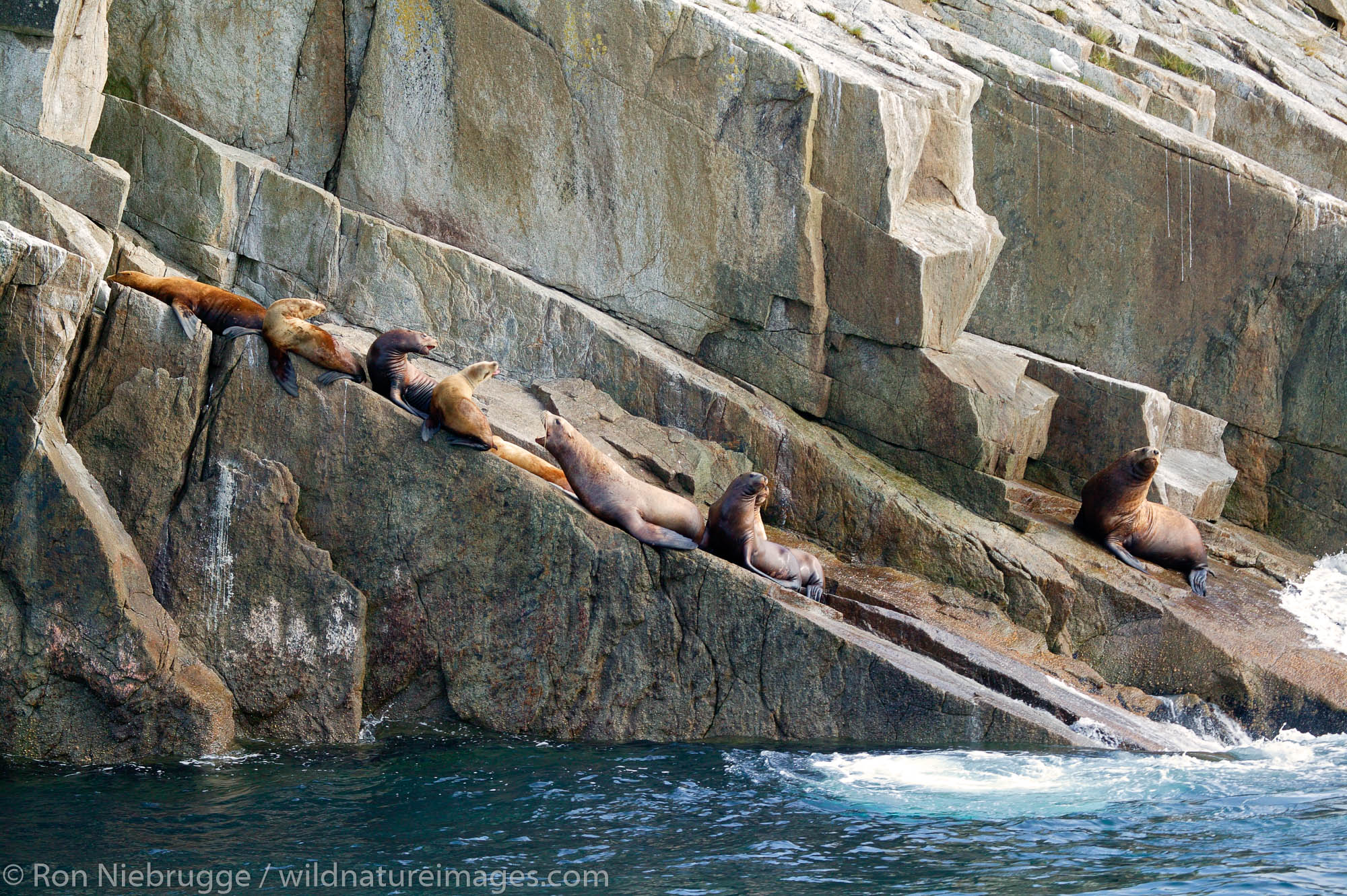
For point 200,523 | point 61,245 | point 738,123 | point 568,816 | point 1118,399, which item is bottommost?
point 568,816

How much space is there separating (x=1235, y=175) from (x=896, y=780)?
29.6 ft

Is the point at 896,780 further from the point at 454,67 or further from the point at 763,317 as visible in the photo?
the point at 454,67

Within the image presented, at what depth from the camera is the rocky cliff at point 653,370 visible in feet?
28.3

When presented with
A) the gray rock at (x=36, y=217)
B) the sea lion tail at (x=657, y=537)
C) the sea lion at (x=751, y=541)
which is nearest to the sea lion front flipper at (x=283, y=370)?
the gray rock at (x=36, y=217)

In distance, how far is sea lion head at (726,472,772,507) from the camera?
981cm

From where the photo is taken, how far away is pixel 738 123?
1181cm

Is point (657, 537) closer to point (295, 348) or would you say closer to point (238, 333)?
point (295, 348)

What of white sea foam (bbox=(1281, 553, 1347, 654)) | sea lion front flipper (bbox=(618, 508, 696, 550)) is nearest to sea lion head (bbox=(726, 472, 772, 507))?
sea lion front flipper (bbox=(618, 508, 696, 550))

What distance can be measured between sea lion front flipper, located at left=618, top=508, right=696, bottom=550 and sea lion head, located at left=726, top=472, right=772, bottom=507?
796 mm

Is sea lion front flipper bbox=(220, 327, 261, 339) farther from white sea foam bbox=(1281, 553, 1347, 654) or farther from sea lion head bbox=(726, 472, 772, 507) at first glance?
white sea foam bbox=(1281, 553, 1347, 654)

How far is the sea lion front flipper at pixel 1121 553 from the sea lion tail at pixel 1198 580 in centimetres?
39

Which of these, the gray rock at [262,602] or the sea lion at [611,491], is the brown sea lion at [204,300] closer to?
the gray rock at [262,602]

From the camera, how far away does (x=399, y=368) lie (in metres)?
9.64

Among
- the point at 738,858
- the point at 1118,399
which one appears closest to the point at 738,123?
the point at 1118,399
